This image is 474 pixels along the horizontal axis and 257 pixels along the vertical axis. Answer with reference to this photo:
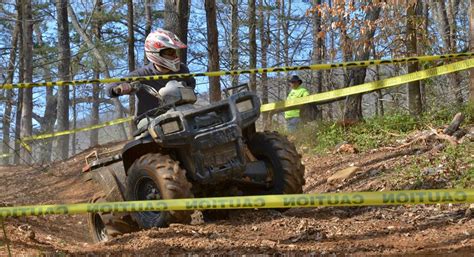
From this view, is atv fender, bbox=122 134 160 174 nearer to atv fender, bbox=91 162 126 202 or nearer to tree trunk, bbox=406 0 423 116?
atv fender, bbox=91 162 126 202

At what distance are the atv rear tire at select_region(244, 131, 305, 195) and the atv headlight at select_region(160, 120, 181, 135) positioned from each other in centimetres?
106

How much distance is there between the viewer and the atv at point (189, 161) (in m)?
5.02

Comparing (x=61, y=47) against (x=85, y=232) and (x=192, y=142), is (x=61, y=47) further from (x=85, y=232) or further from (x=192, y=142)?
(x=192, y=142)

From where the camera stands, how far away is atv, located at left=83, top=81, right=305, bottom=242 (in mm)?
5023

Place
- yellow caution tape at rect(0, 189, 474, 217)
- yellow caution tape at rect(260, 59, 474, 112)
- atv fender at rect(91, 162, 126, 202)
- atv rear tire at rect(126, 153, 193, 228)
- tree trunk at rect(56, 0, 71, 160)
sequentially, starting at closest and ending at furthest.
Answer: yellow caution tape at rect(0, 189, 474, 217), atv rear tire at rect(126, 153, 193, 228), atv fender at rect(91, 162, 126, 202), yellow caution tape at rect(260, 59, 474, 112), tree trunk at rect(56, 0, 71, 160)

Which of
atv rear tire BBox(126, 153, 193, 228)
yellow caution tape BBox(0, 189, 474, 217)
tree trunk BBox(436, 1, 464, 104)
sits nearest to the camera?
yellow caution tape BBox(0, 189, 474, 217)

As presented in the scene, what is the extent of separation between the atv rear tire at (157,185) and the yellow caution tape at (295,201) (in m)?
1.42

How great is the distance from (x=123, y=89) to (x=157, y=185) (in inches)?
40.6

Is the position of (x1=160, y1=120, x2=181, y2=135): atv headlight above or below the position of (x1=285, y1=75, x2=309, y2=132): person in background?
below

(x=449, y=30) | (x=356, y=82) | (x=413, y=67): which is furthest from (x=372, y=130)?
(x=449, y=30)

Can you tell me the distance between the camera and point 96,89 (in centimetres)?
3431

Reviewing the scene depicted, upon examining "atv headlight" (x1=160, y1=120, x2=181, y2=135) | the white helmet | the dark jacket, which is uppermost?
the white helmet

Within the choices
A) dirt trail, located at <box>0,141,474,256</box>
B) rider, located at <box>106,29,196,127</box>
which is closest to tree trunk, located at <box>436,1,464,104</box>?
dirt trail, located at <box>0,141,474,256</box>

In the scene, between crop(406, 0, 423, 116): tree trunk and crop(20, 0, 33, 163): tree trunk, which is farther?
crop(20, 0, 33, 163): tree trunk
